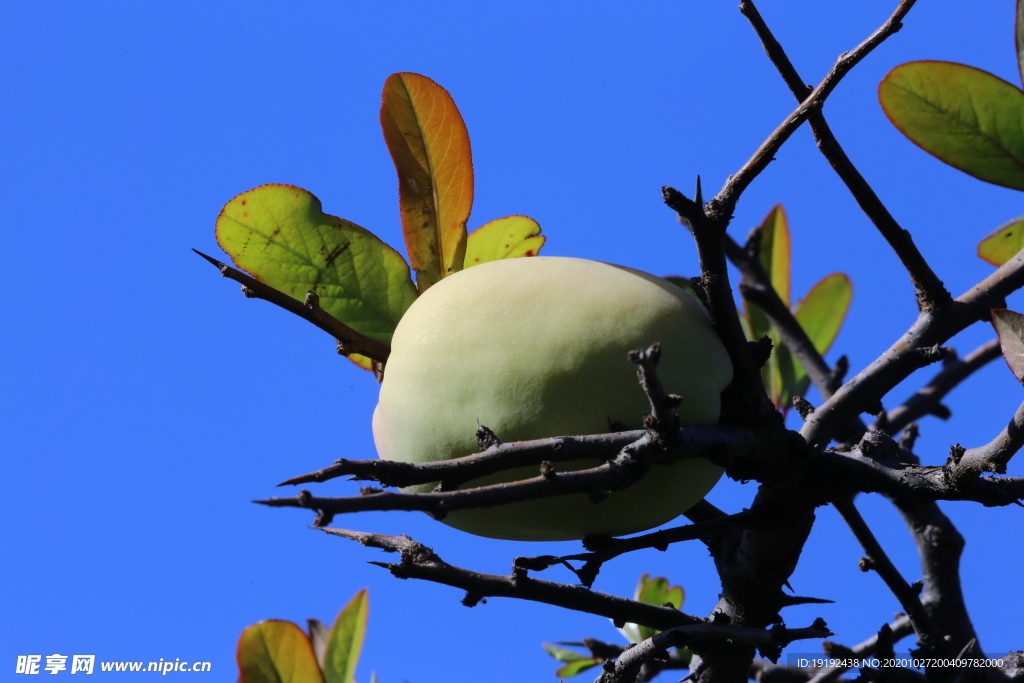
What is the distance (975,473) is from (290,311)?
73 cm

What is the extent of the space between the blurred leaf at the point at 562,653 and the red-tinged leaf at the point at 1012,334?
138cm

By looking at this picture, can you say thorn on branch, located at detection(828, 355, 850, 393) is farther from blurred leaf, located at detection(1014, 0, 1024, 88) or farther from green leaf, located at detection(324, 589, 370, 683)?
green leaf, located at detection(324, 589, 370, 683)

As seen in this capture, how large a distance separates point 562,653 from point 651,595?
1.34 ft

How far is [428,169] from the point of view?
101cm

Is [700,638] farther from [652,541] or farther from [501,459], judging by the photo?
[501,459]

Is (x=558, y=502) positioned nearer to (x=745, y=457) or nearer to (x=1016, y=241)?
(x=745, y=457)

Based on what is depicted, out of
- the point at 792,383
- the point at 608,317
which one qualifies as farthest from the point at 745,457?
the point at 792,383

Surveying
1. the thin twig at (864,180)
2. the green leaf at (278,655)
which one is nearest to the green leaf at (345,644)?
the green leaf at (278,655)

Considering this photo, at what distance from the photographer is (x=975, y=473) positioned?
0.80 meters

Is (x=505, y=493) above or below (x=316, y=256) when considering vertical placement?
below

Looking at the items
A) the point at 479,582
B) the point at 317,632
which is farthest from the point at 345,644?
the point at 479,582

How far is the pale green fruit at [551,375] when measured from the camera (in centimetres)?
78

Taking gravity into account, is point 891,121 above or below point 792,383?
below

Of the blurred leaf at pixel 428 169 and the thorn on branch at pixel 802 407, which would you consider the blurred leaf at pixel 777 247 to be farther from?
the blurred leaf at pixel 428 169
